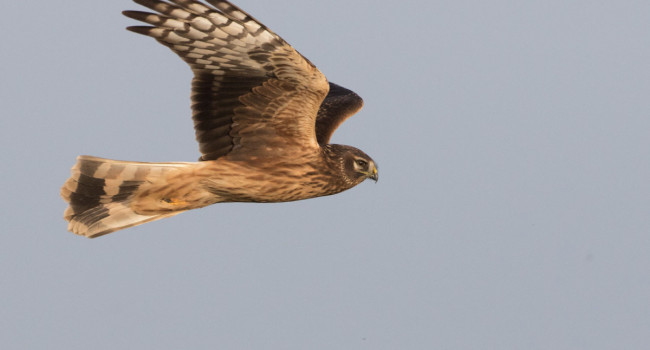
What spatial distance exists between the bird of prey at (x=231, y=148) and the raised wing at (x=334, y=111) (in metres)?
0.74

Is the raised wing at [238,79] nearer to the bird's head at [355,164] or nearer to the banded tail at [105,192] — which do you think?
the bird's head at [355,164]

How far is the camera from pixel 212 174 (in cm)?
898

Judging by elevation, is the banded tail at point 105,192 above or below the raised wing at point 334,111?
below

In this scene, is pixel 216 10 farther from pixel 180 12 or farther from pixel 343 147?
pixel 343 147

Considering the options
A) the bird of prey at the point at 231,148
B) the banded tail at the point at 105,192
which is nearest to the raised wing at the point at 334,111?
the bird of prey at the point at 231,148

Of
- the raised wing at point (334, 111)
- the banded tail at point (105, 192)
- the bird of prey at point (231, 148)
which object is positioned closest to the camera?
the bird of prey at point (231, 148)

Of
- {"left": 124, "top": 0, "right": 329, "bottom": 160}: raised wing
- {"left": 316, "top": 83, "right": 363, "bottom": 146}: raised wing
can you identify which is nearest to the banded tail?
{"left": 124, "top": 0, "right": 329, "bottom": 160}: raised wing

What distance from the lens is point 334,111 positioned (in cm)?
1081

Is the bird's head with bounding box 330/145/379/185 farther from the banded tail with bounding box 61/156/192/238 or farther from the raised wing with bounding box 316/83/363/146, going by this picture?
the banded tail with bounding box 61/156/192/238

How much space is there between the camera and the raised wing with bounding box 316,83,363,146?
33.9 ft

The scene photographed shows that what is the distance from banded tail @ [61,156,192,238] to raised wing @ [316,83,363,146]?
6.17 feet

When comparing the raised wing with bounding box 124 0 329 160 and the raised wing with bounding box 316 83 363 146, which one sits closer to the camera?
the raised wing with bounding box 124 0 329 160

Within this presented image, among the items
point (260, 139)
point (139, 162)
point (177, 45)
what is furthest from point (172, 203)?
point (177, 45)

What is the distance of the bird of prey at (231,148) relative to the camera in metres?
8.17
